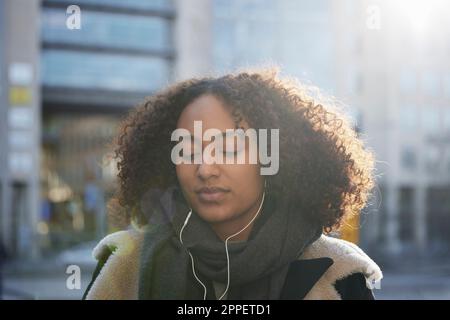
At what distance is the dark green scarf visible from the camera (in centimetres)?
143

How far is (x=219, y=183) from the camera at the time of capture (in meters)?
1.47

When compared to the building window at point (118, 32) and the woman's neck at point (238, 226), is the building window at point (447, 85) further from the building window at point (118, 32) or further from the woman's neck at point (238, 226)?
the woman's neck at point (238, 226)

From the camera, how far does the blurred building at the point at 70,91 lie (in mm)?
23516

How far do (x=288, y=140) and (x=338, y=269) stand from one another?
0.25m

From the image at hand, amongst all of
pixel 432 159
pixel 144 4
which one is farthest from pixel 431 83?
pixel 144 4

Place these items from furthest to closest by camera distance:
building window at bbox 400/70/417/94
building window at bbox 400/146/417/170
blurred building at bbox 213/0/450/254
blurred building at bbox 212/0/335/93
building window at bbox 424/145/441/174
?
building window at bbox 400/146/417/170, building window at bbox 424/145/441/174, building window at bbox 400/70/417/94, blurred building at bbox 212/0/335/93, blurred building at bbox 213/0/450/254

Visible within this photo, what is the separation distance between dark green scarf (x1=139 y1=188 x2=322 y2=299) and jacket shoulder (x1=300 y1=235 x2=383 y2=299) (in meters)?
0.04

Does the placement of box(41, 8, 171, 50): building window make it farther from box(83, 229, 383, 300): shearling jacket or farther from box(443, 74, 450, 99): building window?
box(83, 229, 383, 300): shearling jacket

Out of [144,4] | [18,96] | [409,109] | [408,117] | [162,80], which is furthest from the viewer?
[408,117]

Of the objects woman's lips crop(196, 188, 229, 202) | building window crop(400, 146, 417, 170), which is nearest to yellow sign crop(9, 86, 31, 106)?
building window crop(400, 146, 417, 170)

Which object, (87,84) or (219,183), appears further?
(87,84)

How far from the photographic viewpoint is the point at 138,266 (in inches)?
59.2

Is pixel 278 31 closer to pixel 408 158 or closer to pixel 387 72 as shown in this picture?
pixel 387 72

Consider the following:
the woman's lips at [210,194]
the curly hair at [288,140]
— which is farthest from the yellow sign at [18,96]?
the woman's lips at [210,194]
